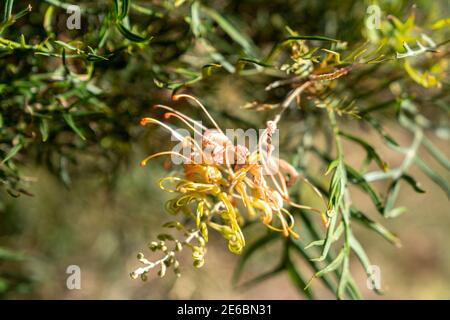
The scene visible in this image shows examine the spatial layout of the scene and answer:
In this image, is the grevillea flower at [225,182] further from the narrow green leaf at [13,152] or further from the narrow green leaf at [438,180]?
the narrow green leaf at [438,180]

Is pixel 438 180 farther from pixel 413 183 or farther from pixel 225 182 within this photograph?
pixel 225 182

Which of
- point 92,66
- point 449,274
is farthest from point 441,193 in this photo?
point 92,66

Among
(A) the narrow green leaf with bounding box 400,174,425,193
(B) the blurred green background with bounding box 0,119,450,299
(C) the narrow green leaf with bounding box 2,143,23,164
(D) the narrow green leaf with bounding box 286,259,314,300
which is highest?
(B) the blurred green background with bounding box 0,119,450,299

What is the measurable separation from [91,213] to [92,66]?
634mm

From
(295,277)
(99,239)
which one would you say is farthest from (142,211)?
(295,277)

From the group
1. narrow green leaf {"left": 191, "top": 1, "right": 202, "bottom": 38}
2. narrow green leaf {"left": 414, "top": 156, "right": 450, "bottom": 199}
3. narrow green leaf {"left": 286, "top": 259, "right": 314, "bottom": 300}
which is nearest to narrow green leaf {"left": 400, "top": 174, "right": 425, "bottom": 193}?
narrow green leaf {"left": 414, "top": 156, "right": 450, "bottom": 199}

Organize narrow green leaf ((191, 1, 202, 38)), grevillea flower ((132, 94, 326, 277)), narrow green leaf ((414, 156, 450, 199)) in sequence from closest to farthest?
grevillea flower ((132, 94, 326, 277)), narrow green leaf ((191, 1, 202, 38)), narrow green leaf ((414, 156, 450, 199))

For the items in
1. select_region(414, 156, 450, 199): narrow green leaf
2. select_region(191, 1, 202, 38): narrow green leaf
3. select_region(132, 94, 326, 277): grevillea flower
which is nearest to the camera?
select_region(132, 94, 326, 277): grevillea flower

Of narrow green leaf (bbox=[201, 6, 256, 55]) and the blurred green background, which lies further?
the blurred green background

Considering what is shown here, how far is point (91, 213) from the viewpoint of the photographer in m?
1.10

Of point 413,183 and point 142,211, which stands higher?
point 142,211

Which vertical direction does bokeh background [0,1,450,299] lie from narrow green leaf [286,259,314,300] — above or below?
above

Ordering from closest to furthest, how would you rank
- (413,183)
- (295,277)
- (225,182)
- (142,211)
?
(225,182), (413,183), (295,277), (142,211)

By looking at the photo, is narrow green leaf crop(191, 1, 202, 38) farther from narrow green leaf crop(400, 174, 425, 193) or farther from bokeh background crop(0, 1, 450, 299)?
narrow green leaf crop(400, 174, 425, 193)
